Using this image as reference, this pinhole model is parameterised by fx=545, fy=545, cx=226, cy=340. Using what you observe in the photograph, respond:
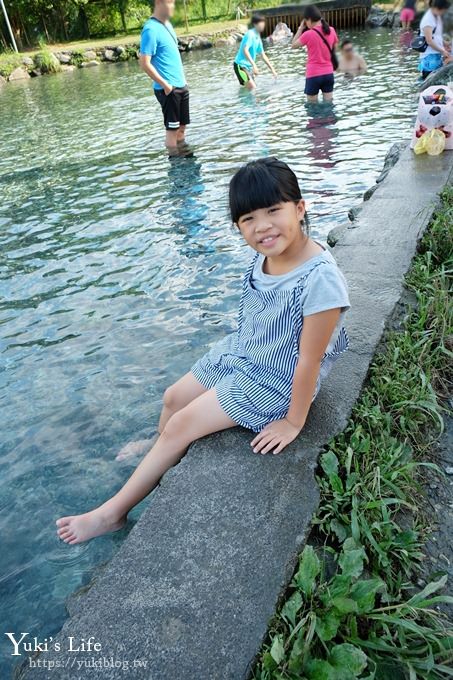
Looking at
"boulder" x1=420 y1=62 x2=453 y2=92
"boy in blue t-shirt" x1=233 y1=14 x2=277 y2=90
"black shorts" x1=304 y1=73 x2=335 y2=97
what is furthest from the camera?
"boy in blue t-shirt" x1=233 y1=14 x2=277 y2=90

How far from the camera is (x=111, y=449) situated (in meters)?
3.04

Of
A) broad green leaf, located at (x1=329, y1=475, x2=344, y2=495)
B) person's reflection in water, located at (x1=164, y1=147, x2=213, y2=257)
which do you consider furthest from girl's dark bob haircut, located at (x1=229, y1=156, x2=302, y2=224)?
person's reflection in water, located at (x1=164, y1=147, x2=213, y2=257)

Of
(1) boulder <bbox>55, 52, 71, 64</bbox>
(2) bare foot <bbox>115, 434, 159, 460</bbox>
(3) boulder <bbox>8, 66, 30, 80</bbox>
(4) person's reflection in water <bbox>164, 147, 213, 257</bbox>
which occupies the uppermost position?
(1) boulder <bbox>55, 52, 71, 64</bbox>

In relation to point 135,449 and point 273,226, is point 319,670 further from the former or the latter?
point 135,449

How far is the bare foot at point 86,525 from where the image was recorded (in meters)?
2.39

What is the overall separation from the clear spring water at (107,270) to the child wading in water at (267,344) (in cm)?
39

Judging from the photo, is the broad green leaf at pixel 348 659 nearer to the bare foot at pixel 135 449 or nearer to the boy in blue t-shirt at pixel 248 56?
the bare foot at pixel 135 449

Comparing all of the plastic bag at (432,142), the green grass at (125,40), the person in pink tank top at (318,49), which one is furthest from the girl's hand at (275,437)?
the green grass at (125,40)

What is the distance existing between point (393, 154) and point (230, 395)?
17.3ft

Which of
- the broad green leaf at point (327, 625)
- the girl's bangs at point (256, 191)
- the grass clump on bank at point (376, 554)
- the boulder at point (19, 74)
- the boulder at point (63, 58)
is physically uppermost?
the girl's bangs at point (256, 191)

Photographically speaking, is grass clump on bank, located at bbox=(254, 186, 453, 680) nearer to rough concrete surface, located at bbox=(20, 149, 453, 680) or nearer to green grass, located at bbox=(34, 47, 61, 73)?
rough concrete surface, located at bbox=(20, 149, 453, 680)

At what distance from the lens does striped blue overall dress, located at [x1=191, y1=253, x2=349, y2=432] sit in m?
2.23

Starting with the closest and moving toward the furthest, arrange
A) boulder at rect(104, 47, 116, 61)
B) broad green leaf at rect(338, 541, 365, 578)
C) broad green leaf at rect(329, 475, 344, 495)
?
broad green leaf at rect(338, 541, 365, 578)
broad green leaf at rect(329, 475, 344, 495)
boulder at rect(104, 47, 116, 61)

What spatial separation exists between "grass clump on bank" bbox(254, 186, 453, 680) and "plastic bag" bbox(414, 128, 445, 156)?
11.9ft
